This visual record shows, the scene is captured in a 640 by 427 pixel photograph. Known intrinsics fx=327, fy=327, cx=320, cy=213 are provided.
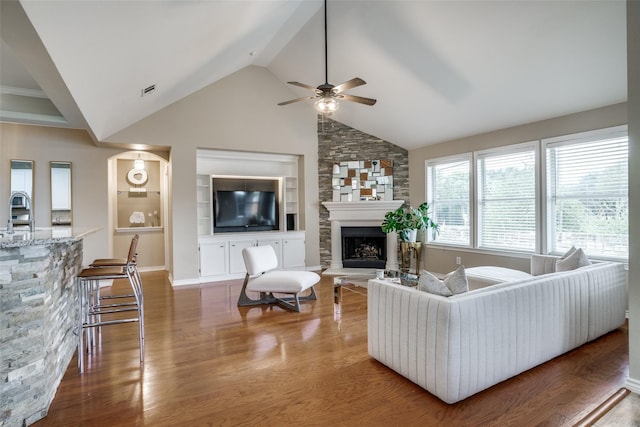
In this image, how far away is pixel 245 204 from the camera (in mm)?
6383

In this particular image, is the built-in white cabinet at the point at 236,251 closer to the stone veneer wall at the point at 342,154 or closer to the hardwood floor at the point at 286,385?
the stone veneer wall at the point at 342,154

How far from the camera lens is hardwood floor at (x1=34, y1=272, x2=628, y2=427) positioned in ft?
6.65

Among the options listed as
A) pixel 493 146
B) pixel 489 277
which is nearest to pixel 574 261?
pixel 489 277

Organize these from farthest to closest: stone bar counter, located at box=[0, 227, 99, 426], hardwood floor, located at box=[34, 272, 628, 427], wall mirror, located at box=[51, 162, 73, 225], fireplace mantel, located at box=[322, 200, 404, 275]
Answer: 1. fireplace mantel, located at box=[322, 200, 404, 275]
2. wall mirror, located at box=[51, 162, 73, 225]
3. hardwood floor, located at box=[34, 272, 628, 427]
4. stone bar counter, located at box=[0, 227, 99, 426]

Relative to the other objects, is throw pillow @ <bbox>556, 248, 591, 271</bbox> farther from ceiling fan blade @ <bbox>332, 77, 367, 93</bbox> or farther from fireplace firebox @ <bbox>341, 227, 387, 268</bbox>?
fireplace firebox @ <bbox>341, 227, 387, 268</bbox>

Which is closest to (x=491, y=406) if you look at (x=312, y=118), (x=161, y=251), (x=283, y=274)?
(x=283, y=274)

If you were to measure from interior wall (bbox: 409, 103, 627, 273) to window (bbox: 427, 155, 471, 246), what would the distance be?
0.51 ft

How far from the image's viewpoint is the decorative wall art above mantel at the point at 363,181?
268 inches

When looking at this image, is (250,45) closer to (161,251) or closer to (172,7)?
(172,7)

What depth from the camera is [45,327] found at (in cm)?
212

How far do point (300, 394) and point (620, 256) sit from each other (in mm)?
4146

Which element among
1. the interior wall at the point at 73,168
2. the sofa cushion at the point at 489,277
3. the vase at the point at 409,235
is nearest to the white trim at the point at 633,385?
the sofa cushion at the point at 489,277

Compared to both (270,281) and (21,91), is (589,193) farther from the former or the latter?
(21,91)

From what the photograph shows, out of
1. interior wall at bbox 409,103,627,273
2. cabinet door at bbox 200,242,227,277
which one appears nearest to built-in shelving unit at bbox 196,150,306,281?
cabinet door at bbox 200,242,227,277
